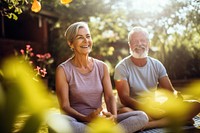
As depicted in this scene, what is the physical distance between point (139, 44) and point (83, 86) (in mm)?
895

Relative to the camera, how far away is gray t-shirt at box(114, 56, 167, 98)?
13.4 ft

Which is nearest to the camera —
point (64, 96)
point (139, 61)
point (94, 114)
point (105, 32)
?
point (94, 114)

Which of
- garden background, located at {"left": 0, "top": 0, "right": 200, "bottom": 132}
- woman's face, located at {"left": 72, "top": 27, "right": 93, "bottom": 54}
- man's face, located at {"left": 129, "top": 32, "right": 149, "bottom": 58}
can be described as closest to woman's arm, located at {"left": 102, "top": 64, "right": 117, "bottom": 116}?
woman's face, located at {"left": 72, "top": 27, "right": 93, "bottom": 54}

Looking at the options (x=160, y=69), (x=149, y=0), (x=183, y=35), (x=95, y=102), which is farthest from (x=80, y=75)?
(x=149, y=0)

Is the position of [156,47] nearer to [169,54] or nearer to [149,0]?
[169,54]

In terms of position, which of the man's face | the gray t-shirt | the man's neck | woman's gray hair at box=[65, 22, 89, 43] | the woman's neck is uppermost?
woman's gray hair at box=[65, 22, 89, 43]

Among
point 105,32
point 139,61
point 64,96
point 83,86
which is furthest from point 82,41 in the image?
point 105,32

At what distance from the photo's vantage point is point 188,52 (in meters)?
13.4

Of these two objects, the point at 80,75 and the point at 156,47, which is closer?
the point at 80,75

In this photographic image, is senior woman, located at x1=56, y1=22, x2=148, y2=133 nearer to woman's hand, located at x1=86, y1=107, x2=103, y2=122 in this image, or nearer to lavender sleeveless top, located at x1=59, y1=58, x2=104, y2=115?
lavender sleeveless top, located at x1=59, y1=58, x2=104, y2=115

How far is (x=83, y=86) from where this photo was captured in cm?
355

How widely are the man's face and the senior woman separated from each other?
22.5 inches

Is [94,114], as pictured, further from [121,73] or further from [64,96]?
[121,73]

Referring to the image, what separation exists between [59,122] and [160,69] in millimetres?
3935
